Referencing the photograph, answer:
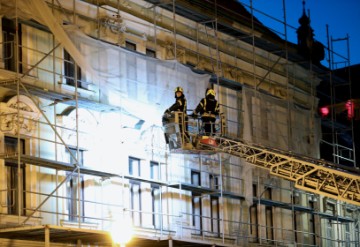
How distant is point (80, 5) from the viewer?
33062mm

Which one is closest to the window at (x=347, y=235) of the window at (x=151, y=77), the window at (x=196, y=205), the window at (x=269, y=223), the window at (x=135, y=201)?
the window at (x=269, y=223)

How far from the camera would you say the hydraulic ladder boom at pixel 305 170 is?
3347cm

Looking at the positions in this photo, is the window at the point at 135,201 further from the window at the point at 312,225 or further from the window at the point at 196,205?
the window at the point at 312,225

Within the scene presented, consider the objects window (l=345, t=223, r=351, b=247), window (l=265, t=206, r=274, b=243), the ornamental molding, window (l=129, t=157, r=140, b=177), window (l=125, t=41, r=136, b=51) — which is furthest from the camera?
window (l=345, t=223, r=351, b=247)

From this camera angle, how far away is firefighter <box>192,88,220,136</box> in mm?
35375

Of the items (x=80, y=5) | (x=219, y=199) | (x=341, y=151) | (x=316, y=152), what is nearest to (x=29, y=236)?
(x=80, y=5)

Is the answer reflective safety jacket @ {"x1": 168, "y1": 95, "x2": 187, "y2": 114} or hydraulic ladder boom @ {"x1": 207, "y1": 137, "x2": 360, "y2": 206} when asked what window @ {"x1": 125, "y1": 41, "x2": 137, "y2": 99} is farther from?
hydraulic ladder boom @ {"x1": 207, "y1": 137, "x2": 360, "y2": 206}

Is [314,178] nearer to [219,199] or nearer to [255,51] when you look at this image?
[219,199]

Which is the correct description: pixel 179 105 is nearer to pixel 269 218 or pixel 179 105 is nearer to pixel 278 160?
pixel 278 160

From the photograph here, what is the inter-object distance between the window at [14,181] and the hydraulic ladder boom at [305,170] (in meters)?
7.26

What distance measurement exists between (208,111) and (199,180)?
3.64 meters

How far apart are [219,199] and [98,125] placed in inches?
316

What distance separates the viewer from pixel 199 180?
126ft

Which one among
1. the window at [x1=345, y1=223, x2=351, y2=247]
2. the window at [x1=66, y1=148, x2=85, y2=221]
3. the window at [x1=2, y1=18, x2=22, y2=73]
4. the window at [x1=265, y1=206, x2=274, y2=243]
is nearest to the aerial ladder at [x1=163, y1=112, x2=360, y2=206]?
the window at [x1=66, y1=148, x2=85, y2=221]
